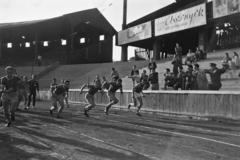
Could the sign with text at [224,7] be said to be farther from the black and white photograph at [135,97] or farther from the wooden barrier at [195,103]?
the wooden barrier at [195,103]

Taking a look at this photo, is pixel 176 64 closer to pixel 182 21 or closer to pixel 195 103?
pixel 195 103

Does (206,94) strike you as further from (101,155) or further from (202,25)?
(202,25)

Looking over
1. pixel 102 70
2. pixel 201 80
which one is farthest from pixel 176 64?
pixel 102 70

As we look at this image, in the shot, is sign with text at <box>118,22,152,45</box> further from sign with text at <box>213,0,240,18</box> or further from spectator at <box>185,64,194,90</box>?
spectator at <box>185,64,194,90</box>

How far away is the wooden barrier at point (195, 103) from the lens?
11.4 metres

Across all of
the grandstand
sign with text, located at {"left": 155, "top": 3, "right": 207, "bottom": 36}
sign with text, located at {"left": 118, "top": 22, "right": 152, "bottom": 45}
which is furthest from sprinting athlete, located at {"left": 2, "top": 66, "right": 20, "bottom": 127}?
sign with text, located at {"left": 118, "top": 22, "right": 152, "bottom": 45}

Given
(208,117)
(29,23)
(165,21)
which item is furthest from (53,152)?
(29,23)

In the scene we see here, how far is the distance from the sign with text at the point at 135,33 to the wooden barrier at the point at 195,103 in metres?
18.6

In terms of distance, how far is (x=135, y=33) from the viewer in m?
35.5

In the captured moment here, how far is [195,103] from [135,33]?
2365cm

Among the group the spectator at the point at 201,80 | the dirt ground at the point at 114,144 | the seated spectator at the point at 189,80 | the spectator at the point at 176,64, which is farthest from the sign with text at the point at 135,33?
the dirt ground at the point at 114,144

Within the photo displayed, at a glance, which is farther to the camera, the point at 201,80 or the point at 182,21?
the point at 182,21

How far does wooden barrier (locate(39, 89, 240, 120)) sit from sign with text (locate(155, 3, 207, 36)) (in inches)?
547

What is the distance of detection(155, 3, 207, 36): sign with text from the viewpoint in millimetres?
26578
